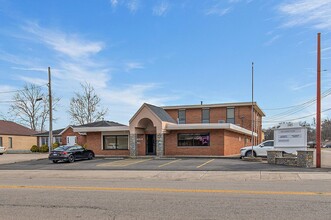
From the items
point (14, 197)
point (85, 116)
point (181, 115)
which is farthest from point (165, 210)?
point (85, 116)

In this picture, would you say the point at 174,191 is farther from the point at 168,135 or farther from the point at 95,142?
the point at 95,142

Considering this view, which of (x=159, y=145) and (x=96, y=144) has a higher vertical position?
(x=159, y=145)

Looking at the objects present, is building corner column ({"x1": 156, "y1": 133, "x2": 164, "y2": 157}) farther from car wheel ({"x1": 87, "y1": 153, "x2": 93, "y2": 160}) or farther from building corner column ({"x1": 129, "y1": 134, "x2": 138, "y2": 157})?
car wheel ({"x1": 87, "y1": 153, "x2": 93, "y2": 160})

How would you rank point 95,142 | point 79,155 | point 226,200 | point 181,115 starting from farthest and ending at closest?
A: point 181,115 < point 95,142 < point 79,155 < point 226,200

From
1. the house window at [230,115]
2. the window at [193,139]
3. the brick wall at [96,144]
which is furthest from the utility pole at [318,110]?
the house window at [230,115]

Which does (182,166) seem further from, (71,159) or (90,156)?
(90,156)

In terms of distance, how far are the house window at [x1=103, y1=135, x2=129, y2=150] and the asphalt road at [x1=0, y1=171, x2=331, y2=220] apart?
22.6 m

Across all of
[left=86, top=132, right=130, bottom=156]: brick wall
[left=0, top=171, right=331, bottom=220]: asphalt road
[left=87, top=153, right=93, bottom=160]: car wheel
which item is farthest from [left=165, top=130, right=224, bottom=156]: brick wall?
[left=0, top=171, right=331, bottom=220]: asphalt road

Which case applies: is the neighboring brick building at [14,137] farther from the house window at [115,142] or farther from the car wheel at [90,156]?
the car wheel at [90,156]

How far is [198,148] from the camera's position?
102ft

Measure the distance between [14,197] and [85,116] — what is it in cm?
5576

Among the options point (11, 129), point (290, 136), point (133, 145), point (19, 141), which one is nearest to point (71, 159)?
point (133, 145)

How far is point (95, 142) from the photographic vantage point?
35.2 meters

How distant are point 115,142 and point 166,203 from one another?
26.4 m
